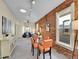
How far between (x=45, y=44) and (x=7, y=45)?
2.03 m

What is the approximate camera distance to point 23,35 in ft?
63.2

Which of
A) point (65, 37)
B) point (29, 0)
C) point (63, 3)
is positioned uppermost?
point (29, 0)

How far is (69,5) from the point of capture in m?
4.26

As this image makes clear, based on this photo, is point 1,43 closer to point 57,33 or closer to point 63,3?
point 57,33

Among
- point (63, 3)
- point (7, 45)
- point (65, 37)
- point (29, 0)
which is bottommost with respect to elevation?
point (7, 45)

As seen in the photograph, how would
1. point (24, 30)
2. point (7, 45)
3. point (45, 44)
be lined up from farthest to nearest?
point (24, 30) < point (7, 45) < point (45, 44)

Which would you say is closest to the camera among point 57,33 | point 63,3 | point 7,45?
point 63,3

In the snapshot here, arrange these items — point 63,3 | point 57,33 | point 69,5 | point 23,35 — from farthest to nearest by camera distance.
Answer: point 23,35 → point 57,33 → point 63,3 → point 69,5

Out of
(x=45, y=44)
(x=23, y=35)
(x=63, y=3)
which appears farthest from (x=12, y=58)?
(x=23, y=35)

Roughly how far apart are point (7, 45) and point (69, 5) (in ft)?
9.80

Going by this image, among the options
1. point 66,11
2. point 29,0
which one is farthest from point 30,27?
point 66,11

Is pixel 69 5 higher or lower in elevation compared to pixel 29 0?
lower

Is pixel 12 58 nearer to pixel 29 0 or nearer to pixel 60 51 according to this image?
pixel 60 51

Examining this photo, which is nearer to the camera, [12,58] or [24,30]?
[12,58]
